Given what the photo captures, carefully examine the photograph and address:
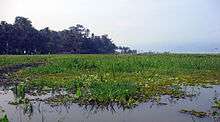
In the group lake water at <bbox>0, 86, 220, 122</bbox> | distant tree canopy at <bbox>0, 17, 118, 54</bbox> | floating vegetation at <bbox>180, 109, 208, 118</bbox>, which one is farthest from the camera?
distant tree canopy at <bbox>0, 17, 118, 54</bbox>

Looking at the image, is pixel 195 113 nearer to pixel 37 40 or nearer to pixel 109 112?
pixel 109 112

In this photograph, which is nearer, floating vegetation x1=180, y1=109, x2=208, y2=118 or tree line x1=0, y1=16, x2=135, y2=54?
floating vegetation x1=180, y1=109, x2=208, y2=118

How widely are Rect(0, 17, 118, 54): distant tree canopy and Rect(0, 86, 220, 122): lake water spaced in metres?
59.4

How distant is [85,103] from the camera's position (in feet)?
55.2

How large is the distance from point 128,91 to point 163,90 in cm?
313

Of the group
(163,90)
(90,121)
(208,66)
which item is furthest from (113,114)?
(208,66)

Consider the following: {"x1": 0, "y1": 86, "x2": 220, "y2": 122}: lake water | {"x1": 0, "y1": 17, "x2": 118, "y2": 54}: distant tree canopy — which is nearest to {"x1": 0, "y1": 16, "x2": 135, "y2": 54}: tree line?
{"x1": 0, "y1": 17, "x2": 118, "y2": 54}: distant tree canopy

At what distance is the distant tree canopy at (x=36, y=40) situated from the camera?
75000 millimetres

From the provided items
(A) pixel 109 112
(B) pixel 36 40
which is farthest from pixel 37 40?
(A) pixel 109 112

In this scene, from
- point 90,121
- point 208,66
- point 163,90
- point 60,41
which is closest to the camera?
point 90,121

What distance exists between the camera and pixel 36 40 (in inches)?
3118

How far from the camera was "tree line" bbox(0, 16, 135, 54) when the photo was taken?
75062mm

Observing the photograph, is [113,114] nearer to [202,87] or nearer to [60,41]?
[202,87]

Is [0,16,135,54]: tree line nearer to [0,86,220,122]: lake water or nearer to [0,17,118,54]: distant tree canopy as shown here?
[0,17,118,54]: distant tree canopy
